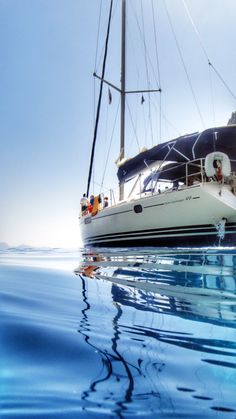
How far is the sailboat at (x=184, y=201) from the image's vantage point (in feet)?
20.5

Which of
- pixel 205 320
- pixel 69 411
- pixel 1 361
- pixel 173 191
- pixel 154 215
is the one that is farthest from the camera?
→ pixel 154 215

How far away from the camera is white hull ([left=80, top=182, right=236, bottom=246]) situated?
20.3 feet

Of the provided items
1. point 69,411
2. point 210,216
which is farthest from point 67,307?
point 210,216

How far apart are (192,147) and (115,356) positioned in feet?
22.3

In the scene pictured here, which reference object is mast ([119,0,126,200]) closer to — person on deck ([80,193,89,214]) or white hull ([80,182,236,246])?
person on deck ([80,193,89,214])

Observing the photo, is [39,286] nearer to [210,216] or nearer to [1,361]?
[1,361]

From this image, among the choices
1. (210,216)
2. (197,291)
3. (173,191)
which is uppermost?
(173,191)

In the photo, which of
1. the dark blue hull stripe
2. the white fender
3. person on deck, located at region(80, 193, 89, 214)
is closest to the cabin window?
the dark blue hull stripe

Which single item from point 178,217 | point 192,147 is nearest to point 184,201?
point 178,217

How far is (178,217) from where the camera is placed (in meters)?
6.70

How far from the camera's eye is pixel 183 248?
698 centimetres

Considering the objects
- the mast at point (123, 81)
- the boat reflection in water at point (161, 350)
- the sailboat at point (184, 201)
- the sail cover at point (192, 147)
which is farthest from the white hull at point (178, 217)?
the boat reflection in water at point (161, 350)

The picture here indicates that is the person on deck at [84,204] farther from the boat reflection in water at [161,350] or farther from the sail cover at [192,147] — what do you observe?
the boat reflection in water at [161,350]

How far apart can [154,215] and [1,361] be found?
6338 millimetres
